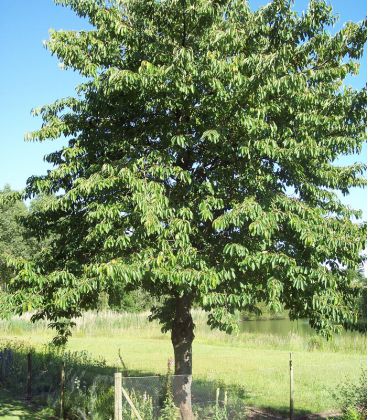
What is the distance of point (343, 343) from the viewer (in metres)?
30.1

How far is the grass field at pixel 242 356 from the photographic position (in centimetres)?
1664

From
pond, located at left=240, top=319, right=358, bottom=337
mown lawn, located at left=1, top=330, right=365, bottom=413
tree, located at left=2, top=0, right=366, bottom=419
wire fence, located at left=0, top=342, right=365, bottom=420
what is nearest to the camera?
tree, located at left=2, top=0, right=366, bottom=419

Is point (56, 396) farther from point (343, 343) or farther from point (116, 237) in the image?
point (343, 343)

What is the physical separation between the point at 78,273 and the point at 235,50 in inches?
208

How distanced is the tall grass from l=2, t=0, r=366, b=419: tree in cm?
1964

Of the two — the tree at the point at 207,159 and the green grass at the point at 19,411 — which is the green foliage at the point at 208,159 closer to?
the tree at the point at 207,159

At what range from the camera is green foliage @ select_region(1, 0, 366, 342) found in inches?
348

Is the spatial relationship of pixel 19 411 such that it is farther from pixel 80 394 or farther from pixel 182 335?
pixel 182 335

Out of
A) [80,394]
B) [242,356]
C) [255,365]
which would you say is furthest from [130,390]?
[242,356]

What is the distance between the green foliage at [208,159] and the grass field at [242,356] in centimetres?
666

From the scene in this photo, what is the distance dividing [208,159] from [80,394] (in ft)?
21.3

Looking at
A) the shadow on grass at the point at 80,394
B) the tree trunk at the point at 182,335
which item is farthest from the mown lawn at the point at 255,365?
the tree trunk at the point at 182,335

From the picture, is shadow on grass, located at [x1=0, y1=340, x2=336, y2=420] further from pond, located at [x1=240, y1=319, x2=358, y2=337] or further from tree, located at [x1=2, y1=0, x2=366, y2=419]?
pond, located at [x1=240, y1=319, x2=358, y2=337]

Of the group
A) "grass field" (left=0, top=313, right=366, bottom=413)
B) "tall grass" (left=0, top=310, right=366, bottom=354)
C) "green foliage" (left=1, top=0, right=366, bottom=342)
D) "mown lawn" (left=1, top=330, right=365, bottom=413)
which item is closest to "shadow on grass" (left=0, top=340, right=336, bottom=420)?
"mown lawn" (left=1, top=330, right=365, bottom=413)
